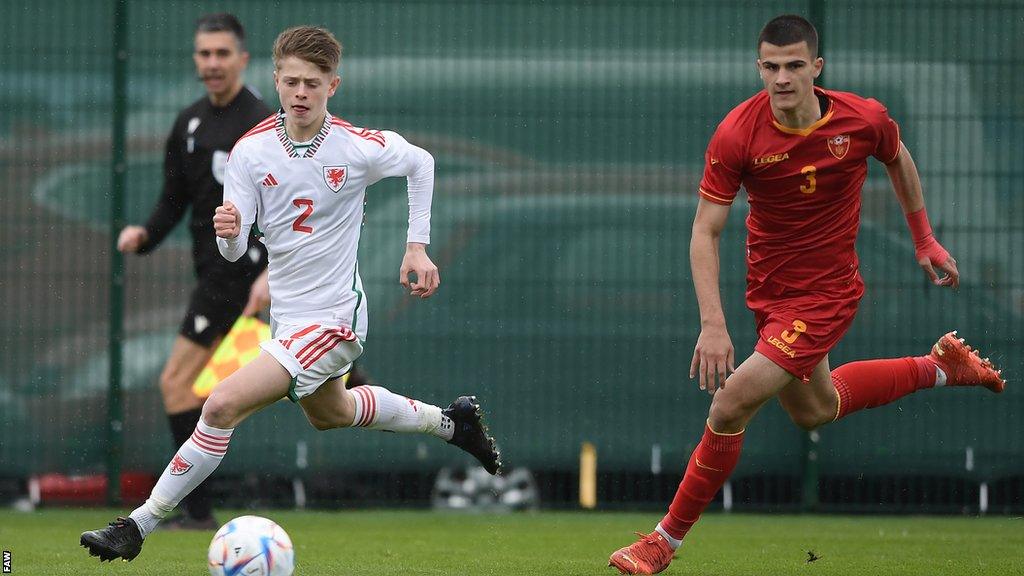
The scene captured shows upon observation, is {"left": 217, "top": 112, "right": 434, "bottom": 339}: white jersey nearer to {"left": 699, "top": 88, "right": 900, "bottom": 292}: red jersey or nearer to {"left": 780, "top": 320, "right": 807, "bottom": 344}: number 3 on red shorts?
{"left": 699, "top": 88, "right": 900, "bottom": 292}: red jersey

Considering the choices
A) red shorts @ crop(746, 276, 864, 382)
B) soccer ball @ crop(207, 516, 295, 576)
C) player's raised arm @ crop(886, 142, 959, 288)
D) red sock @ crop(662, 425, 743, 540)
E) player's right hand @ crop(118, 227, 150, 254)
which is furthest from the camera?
player's right hand @ crop(118, 227, 150, 254)

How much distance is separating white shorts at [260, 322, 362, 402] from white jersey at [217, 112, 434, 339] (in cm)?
6

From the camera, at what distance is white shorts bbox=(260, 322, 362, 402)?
6.19 meters

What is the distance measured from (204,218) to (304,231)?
2.05 m

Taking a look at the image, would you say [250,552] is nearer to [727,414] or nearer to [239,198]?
[239,198]

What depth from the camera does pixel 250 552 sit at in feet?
17.5

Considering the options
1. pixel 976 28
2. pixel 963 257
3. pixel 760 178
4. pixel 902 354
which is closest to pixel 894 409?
pixel 902 354

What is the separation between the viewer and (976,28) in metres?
9.36

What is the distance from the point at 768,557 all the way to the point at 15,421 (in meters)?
4.51

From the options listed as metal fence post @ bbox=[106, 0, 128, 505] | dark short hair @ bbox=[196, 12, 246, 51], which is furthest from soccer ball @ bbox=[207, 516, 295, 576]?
metal fence post @ bbox=[106, 0, 128, 505]

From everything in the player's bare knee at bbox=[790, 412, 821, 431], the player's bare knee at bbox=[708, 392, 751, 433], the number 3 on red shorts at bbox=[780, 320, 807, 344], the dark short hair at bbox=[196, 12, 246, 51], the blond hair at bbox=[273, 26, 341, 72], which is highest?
the dark short hair at bbox=[196, 12, 246, 51]

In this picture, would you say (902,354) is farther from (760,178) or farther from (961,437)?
(760,178)

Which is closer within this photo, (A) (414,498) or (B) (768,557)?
(B) (768,557)

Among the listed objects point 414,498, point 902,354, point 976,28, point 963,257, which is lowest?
point 414,498
